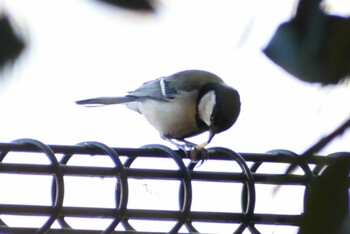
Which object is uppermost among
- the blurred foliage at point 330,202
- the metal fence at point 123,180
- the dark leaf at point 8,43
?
the dark leaf at point 8,43

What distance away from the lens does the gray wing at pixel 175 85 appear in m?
3.56

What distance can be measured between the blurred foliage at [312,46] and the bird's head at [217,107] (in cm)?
256

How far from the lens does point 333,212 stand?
345 mm

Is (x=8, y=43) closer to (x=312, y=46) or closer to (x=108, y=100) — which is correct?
(x=312, y=46)

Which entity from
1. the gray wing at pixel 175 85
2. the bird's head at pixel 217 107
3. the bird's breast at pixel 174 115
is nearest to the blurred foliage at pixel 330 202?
the bird's head at pixel 217 107

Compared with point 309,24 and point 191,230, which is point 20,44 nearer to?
point 309,24

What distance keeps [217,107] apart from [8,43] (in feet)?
9.30

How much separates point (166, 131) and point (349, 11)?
9.76 ft

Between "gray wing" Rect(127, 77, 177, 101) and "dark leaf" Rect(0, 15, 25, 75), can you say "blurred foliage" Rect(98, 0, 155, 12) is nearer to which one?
"dark leaf" Rect(0, 15, 25, 75)

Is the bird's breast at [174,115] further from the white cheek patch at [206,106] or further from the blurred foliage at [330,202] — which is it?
the blurred foliage at [330,202]

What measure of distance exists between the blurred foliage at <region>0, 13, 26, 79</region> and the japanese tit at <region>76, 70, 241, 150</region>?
2.67 meters

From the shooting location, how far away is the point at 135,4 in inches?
13.3

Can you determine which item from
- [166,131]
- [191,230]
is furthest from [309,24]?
[166,131]

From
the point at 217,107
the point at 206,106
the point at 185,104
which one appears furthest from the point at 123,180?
the point at 185,104
